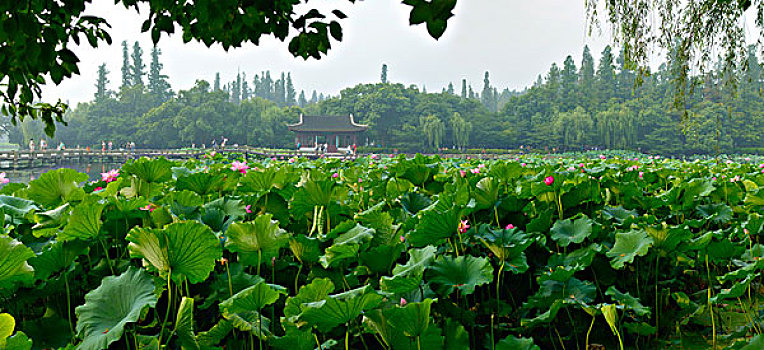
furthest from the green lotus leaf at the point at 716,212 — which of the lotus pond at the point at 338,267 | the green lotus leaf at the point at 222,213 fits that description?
the green lotus leaf at the point at 222,213

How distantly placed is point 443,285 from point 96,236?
689mm

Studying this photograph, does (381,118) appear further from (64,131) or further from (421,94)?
(64,131)

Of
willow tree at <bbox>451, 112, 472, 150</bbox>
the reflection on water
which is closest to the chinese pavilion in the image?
willow tree at <bbox>451, 112, 472, 150</bbox>

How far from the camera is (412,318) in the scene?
802 mm

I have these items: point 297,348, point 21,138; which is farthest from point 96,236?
point 21,138

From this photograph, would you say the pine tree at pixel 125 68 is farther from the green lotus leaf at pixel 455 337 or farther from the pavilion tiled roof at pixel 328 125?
the green lotus leaf at pixel 455 337

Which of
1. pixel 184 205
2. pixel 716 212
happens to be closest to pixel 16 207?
pixel 184 205

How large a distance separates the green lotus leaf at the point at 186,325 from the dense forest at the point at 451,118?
32335 millimetres

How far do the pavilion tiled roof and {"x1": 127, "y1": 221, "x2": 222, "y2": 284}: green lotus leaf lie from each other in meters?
30.5

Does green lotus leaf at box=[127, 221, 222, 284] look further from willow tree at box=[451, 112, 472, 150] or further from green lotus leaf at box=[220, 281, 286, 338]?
willow tree at box=[451, 112, 472, 150]

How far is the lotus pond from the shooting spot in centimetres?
80

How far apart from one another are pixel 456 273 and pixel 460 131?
32860 millimetres

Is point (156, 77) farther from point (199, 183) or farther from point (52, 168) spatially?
point (199, 183)

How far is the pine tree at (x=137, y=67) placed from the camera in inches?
1639
